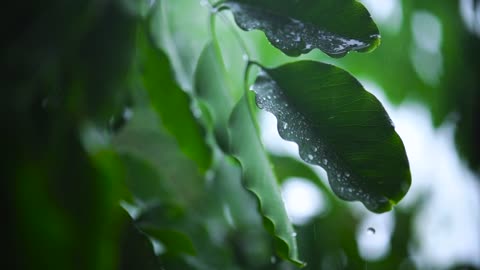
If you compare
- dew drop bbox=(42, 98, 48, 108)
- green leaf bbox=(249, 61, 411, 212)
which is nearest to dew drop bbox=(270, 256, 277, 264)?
green leaf bbox=(249, 61, 411, 212)

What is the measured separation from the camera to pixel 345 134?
1.69ft

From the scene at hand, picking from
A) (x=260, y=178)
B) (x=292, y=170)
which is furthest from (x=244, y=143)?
(x=292, y=170)

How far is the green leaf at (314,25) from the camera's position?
0.49m

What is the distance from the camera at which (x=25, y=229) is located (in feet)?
1.22

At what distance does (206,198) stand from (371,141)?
0.31 metres

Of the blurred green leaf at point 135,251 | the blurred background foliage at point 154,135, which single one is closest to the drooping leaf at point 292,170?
the blurred background foliage at point 154,135

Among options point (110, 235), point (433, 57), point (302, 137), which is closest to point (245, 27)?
point (302, 137)

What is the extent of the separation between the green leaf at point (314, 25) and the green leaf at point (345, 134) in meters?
0.03

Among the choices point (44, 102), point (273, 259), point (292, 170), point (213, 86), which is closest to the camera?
point (44, 102)

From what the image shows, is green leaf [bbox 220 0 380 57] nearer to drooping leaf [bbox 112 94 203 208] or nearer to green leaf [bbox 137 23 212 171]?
green leaf [bbox 137 23 212 171]

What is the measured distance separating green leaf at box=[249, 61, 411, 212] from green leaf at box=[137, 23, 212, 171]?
15 centimetres

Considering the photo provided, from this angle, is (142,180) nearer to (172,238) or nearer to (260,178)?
(172,238)

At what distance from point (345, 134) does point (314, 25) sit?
10cm

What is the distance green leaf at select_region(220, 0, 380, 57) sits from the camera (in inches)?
19.1
